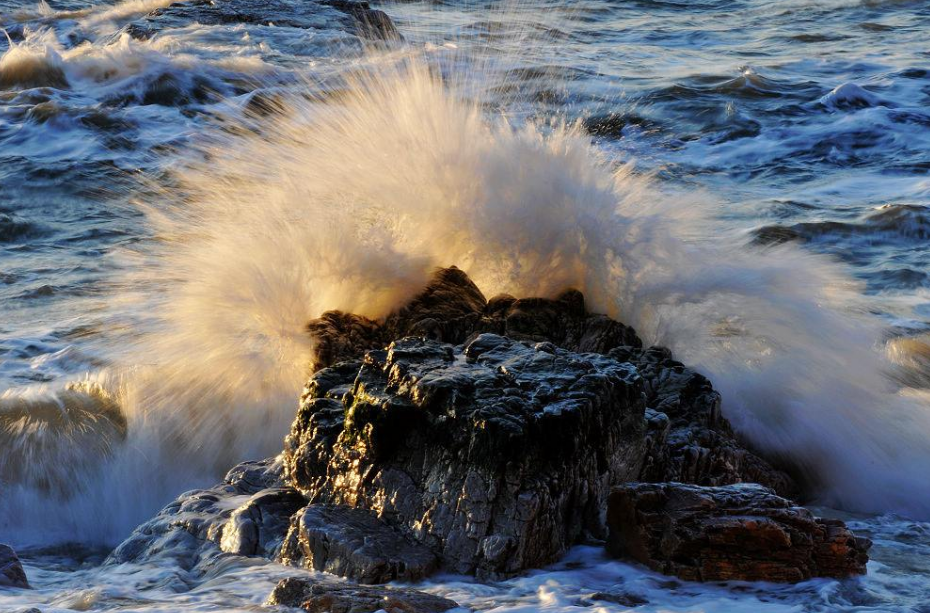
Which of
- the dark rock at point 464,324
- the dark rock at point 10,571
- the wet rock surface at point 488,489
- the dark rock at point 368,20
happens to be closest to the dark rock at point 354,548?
the wet rock surface at point 488,489

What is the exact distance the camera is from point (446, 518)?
3.07 meters

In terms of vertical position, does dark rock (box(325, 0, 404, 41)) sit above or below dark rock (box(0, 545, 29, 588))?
above

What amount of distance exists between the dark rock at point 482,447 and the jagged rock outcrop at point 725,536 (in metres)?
0.18

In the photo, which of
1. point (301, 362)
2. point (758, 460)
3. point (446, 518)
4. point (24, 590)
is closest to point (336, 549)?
point (446, 518)

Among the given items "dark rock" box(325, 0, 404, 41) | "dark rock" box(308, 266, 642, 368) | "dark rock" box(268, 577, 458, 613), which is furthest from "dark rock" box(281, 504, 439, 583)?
"dark rock" box(325, 0, 404, 41)

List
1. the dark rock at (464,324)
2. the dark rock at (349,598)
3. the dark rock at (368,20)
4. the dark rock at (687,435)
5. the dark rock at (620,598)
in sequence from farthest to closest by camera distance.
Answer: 1. the dark rock at (368,20)
2. the dark rock at (464,324)
3. the dark rock at (687,435)
4. the dark rock at (620,598)
5. the dark rock at (349,598)

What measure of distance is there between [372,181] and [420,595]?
82.8 inches

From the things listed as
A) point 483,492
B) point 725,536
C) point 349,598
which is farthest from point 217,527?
point 725,536

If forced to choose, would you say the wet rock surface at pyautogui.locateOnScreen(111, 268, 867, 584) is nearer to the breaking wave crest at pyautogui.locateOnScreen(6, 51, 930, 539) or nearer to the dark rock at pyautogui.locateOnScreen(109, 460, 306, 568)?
the dark rock at pyautogui.locateOnScreen(109, 460, 306, 568)

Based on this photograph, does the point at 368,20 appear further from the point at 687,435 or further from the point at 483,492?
the point at 483,492

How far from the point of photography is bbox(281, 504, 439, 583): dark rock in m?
2.95

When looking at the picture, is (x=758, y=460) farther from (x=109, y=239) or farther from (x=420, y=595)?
(x=109, y=239)

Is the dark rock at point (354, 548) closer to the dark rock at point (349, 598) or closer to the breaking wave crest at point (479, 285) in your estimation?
→ the dark rock at point (349, 598)

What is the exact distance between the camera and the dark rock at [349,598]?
2.69 metres
